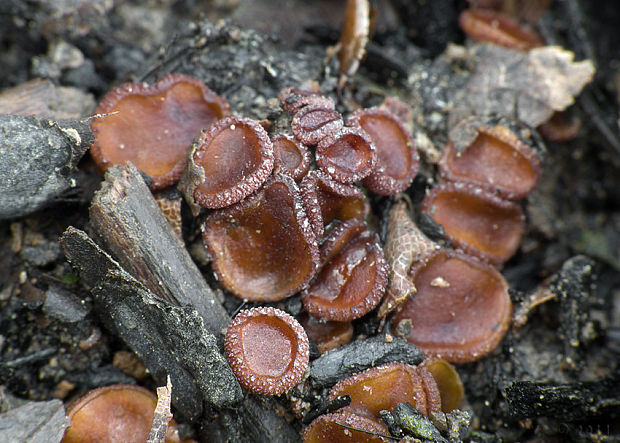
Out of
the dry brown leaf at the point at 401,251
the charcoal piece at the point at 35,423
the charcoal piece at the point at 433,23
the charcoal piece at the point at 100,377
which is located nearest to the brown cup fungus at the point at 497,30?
the charcoal piece at the point at 433,23

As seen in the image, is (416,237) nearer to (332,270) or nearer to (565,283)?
(332,270)

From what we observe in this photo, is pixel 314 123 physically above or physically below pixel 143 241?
above

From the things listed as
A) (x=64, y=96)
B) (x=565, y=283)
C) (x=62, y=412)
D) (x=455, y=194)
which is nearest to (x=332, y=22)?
(x=455, y=194)

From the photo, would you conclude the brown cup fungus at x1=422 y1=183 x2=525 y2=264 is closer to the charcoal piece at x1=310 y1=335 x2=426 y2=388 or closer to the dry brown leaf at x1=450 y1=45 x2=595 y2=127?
the dry brown leaf at x1=450 y1=45 x2=595 y2=127

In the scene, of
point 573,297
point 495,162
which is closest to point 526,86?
point 495,162

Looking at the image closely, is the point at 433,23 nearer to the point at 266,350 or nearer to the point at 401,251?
the point at 401,251

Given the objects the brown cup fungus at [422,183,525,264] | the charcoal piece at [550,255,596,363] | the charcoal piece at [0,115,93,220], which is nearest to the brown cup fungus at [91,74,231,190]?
the charcoal piece at [0,115,93,220]
